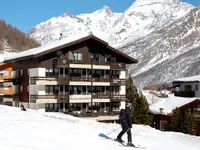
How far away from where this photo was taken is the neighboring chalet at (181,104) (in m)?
50.4

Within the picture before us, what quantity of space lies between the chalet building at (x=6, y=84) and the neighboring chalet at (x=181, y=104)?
20390mm

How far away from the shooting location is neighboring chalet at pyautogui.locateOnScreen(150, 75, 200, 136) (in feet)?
165

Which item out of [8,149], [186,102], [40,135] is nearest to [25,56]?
[186,102]

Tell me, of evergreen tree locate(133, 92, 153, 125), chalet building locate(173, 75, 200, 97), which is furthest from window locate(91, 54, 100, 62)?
chalet building locate(173, 75, 200, 97)

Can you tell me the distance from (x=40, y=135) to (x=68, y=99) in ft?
91.5

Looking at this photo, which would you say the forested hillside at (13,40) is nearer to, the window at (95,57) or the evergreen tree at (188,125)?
the window at (95,57)

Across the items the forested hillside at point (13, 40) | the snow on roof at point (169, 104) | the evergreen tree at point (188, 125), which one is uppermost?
the forested hillside at point (13, 40)

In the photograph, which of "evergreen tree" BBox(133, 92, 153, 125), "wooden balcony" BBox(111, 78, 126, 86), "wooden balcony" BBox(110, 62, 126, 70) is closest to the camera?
"evergreen tree" BBox(133, 92, 153, 125)

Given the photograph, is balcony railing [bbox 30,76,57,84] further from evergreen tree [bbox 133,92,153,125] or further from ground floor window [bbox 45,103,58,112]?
evergreen tree [bbox 133,92,153,125]

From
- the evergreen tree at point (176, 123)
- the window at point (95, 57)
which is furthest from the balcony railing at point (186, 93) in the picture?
the evergreen tree at point (176, 123)

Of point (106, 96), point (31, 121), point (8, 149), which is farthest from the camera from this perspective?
point (106, 96)

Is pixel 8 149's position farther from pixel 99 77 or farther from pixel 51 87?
pixel 99 77

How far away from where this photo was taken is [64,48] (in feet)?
159

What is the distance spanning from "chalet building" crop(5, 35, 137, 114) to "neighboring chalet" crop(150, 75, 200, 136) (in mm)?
5793
